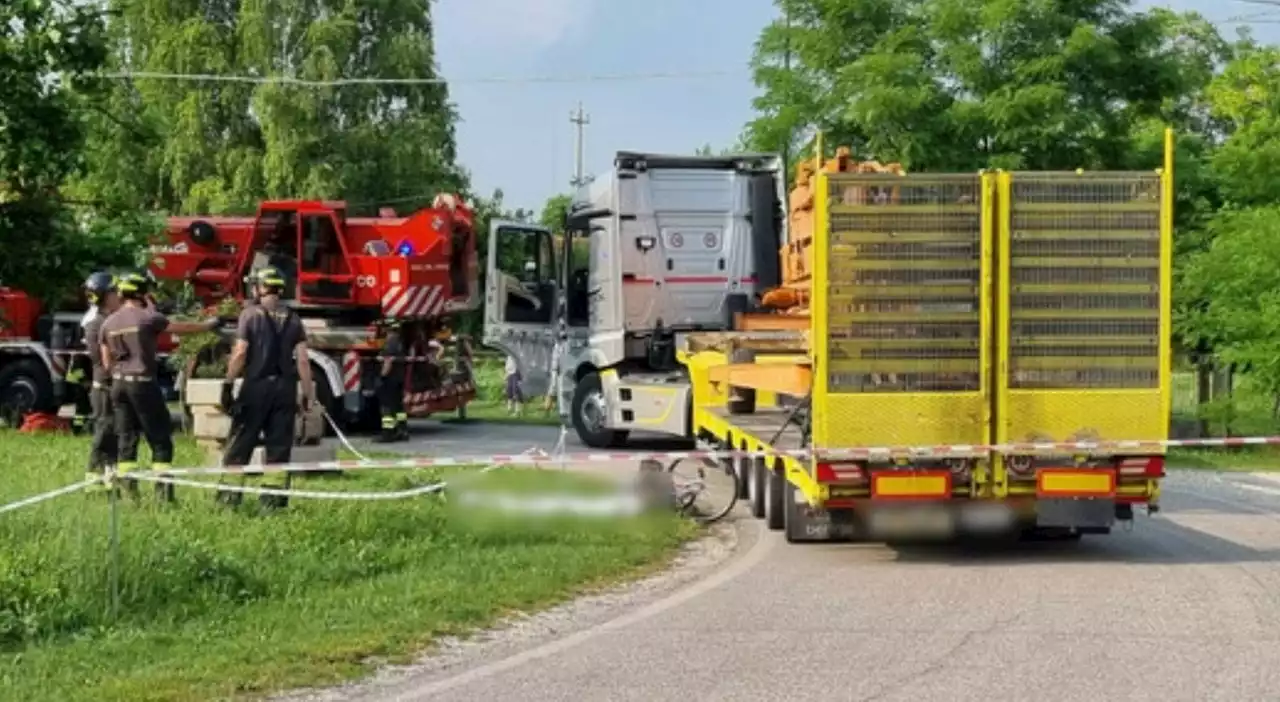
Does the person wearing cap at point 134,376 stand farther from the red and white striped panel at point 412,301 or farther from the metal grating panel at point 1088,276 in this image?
the red and white striped panel at point 412,301

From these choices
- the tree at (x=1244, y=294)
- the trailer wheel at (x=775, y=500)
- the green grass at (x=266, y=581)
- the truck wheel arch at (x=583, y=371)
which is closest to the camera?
the green grass at (x=266, y=581)

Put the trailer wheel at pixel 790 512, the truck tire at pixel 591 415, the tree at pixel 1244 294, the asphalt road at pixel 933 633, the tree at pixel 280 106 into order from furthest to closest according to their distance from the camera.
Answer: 1. the tree at pixel 280 106
2. the tree at pixel 1244 294
3. the truck tire at pixel 591 415
4. the trailer wheel at pixel 790 512
5. the asphalt road at pixel 933 633

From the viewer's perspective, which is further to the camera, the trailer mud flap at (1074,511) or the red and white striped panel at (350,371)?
the red and white striped panel at (350,371)

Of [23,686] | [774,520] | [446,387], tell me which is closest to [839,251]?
[774,520]

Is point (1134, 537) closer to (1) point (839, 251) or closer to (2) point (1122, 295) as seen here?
(2) point (1122, 295)

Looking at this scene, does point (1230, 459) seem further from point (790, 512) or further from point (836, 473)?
point (836, 473)

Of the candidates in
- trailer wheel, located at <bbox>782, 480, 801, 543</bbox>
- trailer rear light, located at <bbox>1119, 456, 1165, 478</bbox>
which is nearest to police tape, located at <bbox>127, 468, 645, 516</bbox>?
trailer wheel, located at <bbox>782, 480, 801, 543</bbox>

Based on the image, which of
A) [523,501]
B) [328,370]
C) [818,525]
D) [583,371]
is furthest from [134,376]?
[328,370]

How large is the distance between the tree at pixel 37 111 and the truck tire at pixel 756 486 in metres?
10.2

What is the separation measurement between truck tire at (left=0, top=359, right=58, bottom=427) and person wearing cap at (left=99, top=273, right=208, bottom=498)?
11380 mm

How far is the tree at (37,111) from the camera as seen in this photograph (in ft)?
62.5

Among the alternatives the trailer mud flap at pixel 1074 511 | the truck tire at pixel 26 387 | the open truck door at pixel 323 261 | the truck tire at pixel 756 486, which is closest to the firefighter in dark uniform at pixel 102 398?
the truck tire at pixel 756 486

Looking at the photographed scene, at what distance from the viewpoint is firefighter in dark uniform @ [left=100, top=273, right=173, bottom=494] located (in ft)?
42.5

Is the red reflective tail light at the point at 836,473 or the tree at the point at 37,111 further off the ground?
the tree at the point at 37,111
